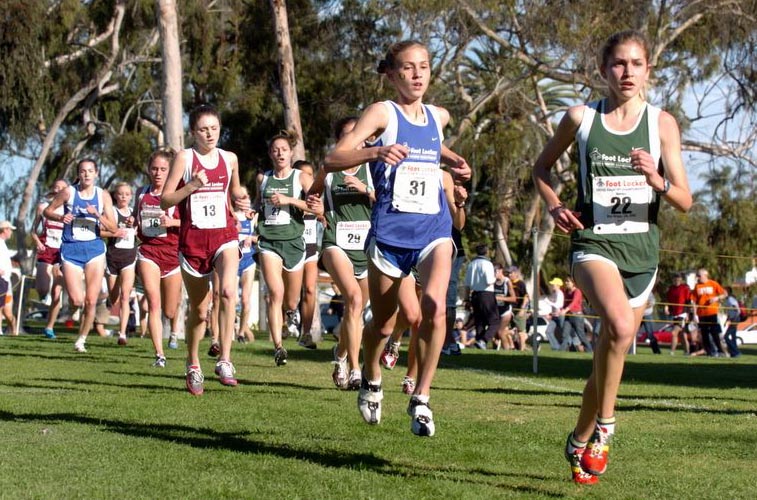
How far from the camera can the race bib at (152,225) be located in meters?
12.1

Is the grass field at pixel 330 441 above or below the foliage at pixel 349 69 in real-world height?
below

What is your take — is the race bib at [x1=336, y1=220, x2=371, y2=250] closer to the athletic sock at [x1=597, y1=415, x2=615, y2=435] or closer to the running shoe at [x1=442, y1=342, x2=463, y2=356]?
the athletic sock at [x1=597, y1=415, x2=615, y2=435]

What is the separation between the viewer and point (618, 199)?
18.1 ft

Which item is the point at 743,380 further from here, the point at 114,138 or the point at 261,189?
the point at 114,138

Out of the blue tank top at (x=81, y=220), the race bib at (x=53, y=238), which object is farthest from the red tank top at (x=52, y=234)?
the blue tank top at (x=81, y=220)

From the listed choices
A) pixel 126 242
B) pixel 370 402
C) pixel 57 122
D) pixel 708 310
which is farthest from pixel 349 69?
pixel 370 402

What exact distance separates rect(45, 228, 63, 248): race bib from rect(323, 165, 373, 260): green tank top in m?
9.59

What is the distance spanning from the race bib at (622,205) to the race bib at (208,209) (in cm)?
448

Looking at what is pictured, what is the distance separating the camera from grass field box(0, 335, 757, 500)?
5.43m

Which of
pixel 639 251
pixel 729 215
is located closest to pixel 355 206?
pixel 639 251

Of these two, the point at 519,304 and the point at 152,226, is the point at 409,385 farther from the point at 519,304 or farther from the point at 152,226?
the point at 519,304

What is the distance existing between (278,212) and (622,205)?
7.33 metres

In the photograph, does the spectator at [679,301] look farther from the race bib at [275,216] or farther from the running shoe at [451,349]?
the race bib at [275,216]

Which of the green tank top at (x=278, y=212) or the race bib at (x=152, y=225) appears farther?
the green tank top at (x=278, y=212)
